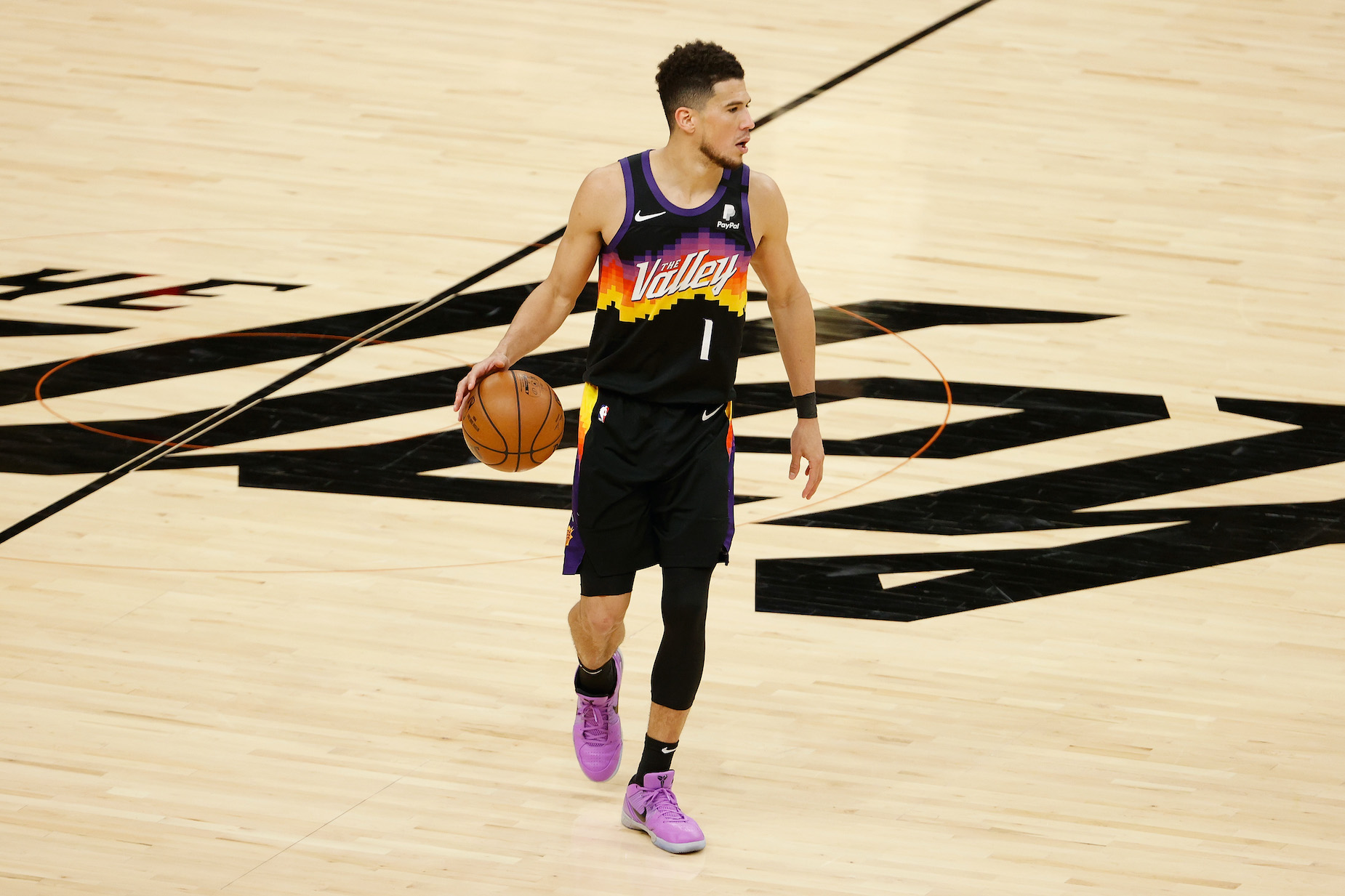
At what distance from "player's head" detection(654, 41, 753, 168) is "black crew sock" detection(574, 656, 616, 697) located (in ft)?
4.19

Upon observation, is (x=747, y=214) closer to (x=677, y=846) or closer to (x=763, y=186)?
(x=763, y=186)

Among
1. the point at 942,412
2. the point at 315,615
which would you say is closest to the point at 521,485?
the point at 315,615

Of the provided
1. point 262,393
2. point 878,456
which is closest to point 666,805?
point 878,456

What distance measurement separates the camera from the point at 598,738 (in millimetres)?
4238

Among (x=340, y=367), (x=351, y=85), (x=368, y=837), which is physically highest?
(x=351, y=85)

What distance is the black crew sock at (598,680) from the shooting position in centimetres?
422

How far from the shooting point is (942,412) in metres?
6.48

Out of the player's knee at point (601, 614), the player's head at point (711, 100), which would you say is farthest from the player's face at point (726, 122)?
the player's knee at point (601, 614)

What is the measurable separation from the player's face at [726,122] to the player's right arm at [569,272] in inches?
9.4

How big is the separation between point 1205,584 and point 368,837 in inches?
110

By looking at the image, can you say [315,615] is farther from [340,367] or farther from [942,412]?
[942,412]

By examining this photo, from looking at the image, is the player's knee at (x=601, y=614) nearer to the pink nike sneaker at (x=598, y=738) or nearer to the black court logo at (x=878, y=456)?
the pink nike sneaker at (x=598, y=738)

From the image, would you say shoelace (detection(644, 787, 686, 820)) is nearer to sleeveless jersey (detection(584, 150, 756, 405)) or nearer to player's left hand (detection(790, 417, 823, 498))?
player's left hand (detection(790, 417, 823, 498))

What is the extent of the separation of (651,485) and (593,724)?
67 cm
